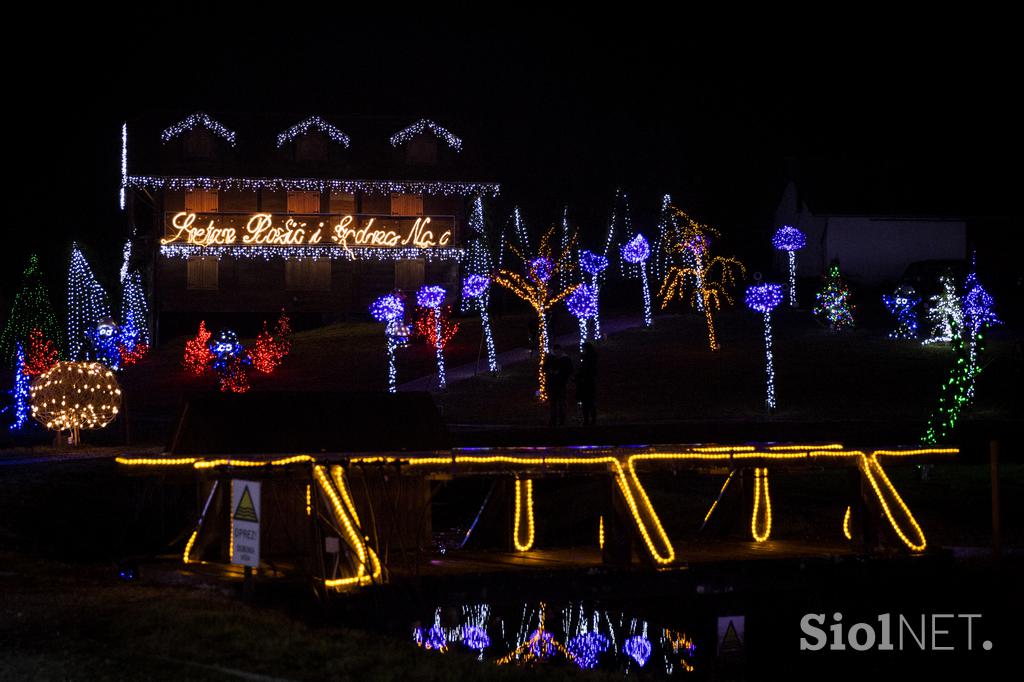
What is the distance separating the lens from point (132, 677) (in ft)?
30.4

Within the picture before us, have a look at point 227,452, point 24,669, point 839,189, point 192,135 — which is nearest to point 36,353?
point 192,135

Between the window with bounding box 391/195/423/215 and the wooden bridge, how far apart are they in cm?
3703

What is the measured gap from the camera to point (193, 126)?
5266 cm

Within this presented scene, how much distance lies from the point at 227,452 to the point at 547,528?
8104 mm

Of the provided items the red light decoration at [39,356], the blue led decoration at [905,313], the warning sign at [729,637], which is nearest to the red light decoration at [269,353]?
the red light decoration at [39,356]

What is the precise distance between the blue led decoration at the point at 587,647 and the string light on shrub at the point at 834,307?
95.0ft

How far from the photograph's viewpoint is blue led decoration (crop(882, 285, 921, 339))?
136 feet

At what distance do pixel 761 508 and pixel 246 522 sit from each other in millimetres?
7842

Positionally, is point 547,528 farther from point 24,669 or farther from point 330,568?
point 24,669

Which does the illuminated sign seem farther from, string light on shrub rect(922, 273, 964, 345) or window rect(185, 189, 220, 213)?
string light on shrub rect(922, 273, 964, 345)

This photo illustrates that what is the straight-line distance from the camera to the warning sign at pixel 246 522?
529 inches

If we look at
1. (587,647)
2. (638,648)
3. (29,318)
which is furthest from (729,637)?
(29,318)

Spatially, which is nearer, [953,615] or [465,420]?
Answer: [953,615]

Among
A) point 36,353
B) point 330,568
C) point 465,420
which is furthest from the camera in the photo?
point 36,353
